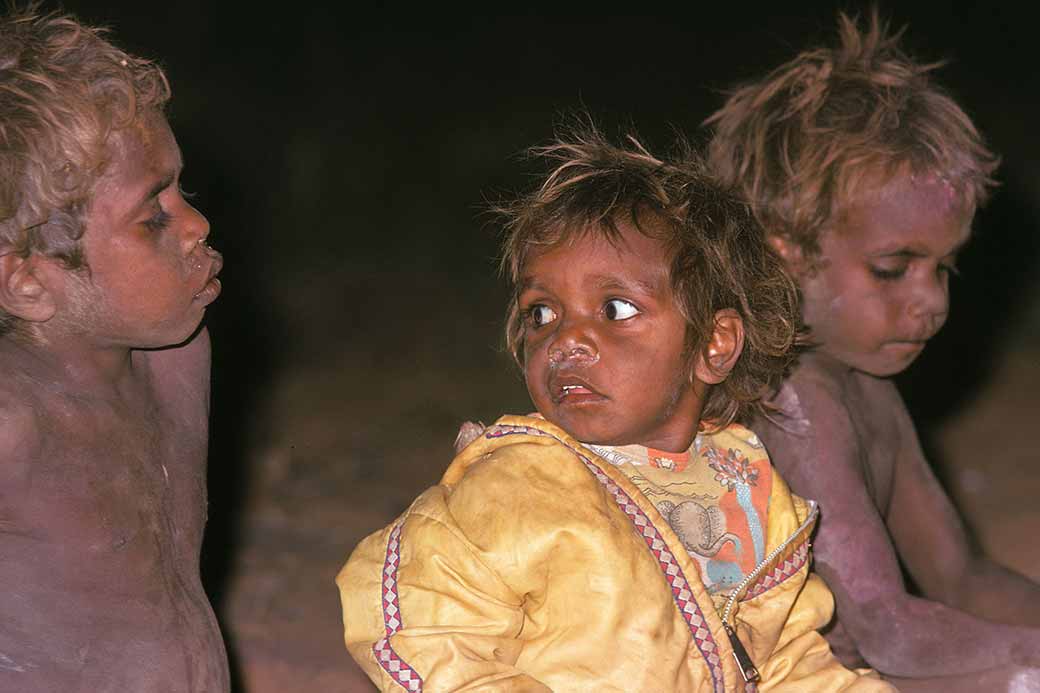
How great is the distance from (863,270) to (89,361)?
165 cm

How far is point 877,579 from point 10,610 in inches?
67.4

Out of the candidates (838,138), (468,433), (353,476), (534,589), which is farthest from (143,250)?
(353,476)

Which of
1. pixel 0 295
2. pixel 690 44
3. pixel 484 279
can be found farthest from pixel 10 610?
pixel 690 44

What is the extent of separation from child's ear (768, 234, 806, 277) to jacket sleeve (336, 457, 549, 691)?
113 cm

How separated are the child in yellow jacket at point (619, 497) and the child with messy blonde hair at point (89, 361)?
39 cm

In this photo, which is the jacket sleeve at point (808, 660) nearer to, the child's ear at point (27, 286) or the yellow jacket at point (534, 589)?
the yellow jacket at point (534, 589)

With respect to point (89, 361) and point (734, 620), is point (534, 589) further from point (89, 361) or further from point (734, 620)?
point (89, 361)

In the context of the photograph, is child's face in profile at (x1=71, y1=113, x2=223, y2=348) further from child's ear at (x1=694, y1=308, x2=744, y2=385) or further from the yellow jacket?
child's ear at (x1=694, y1=308, x2=744, y2=385)

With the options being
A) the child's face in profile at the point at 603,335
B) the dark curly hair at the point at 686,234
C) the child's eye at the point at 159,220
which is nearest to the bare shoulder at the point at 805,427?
the dark curly hair at the point at 686,234

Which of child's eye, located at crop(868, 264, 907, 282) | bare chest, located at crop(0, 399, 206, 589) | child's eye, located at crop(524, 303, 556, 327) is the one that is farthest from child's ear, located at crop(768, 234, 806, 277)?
bare chest, located at crop(0, 399, 206, 589)

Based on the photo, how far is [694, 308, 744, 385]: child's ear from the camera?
97.0 inches

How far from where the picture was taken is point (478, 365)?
21.7 feet

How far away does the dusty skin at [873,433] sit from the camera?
9.15ft

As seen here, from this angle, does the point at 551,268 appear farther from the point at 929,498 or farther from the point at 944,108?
the point at 929,498
